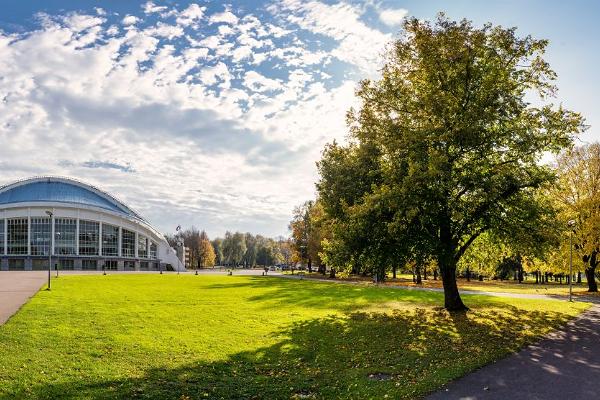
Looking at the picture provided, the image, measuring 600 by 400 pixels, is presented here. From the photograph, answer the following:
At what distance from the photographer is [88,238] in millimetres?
109938

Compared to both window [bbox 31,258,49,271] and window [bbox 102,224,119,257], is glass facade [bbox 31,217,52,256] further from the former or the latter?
window [bbox 102,224,119,257]

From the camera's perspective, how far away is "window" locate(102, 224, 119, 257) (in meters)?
113

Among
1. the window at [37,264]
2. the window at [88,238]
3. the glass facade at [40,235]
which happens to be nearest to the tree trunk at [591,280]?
the window at [88,238]

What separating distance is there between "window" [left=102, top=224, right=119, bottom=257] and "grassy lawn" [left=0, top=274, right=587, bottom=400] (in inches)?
3590

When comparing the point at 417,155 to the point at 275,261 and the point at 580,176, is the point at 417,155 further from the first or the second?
the point at 275,261

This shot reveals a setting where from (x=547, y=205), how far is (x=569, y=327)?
6.62m

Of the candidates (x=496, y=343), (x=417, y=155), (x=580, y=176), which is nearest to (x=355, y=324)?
(x=496, y=343)

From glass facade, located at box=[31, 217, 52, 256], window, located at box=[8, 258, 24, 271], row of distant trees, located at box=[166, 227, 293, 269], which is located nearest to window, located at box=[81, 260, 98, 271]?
glass facade, located at box=[31, 217, 52, 256]

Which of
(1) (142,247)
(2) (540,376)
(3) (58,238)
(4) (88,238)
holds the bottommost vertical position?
(2) (540,376)

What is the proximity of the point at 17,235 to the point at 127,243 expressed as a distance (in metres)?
24.6

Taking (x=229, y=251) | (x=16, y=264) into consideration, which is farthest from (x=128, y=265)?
(x=229, y=251)

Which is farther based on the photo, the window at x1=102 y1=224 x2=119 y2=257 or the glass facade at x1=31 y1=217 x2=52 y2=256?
the window at x1=102 y1=224 x2=119 y2=257

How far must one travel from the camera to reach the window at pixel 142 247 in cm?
12250

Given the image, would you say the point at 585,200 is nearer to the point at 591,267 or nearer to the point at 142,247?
the point at 591,267
